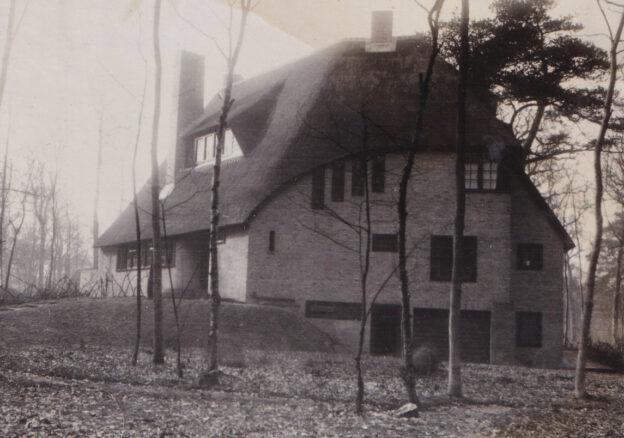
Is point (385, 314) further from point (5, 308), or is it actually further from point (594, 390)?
point (5, 308)

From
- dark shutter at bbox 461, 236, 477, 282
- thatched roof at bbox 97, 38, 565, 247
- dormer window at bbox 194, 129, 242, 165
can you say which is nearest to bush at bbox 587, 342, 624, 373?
dark shutter at bbox 461, 236, 477, 282

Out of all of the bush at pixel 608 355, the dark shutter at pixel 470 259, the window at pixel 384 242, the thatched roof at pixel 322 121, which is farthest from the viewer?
the thatched roof at pixel 322 121

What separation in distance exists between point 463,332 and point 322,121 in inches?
389

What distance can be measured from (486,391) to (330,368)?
14.8 feet

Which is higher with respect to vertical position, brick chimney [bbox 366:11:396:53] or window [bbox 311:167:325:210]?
brick chimney [bbox 366:11:396:53]

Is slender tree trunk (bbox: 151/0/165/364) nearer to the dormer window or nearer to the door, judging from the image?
the door

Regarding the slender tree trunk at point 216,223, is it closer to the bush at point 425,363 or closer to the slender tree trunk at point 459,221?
the slender tree trunk at point 459,221

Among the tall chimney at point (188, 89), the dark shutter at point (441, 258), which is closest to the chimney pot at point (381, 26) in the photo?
the dark shutter at point (441, 258)

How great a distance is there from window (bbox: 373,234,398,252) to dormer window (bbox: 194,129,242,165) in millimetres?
8274

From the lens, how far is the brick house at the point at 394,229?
2797cm

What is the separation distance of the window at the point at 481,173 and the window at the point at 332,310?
644cm

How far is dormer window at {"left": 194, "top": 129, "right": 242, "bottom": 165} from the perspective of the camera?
111ft

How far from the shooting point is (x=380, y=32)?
3241 cm

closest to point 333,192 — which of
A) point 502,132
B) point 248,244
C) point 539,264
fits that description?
point 248,244
